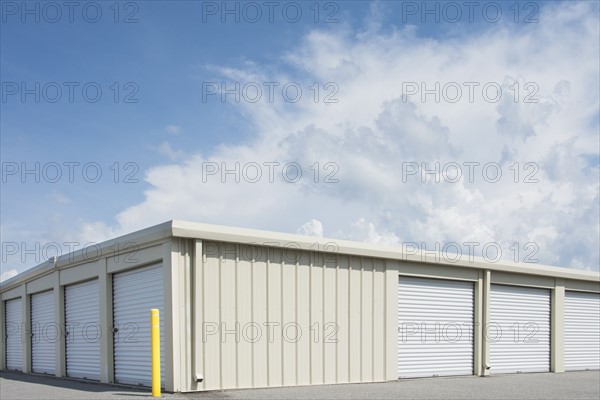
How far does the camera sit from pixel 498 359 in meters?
20.5

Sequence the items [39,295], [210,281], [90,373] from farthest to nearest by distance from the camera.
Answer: [39,295]
[90,373]
[210,281]

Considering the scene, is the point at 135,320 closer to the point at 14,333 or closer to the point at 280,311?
the point at 280,311

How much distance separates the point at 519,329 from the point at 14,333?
17.6m

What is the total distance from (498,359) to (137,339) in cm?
1094

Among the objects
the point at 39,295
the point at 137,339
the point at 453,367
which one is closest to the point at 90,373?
the point at 137,339

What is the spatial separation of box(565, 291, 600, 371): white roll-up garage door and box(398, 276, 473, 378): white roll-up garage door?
17.6 feet

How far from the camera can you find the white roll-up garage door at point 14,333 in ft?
79.9

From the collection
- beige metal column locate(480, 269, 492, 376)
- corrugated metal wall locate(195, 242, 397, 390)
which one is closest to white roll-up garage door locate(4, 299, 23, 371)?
corrugated metal wall locate(195, 242, 397, 390)

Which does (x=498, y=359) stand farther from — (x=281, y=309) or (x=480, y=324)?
(x=281, y=309)

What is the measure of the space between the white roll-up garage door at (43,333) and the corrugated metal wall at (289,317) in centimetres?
793

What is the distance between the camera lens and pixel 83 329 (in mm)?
18266

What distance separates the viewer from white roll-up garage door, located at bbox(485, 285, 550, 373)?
20547 millimetres

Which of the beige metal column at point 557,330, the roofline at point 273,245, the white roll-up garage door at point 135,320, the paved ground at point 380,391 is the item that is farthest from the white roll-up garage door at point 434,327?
the white roll-up garage door at point 135,320

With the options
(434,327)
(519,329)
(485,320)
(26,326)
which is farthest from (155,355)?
(519,329)
